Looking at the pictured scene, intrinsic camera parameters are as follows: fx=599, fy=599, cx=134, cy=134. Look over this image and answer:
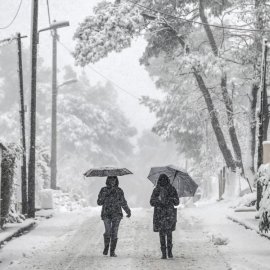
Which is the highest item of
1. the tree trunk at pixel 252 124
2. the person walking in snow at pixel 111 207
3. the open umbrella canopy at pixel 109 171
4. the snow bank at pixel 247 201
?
the tree trunk at pixel 252 124

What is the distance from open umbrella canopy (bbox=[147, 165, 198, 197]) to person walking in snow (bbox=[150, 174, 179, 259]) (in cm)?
137

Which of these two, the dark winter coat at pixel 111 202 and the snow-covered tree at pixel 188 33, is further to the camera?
the snow-covered tree at pixel 188 33

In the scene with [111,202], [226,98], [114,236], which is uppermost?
[226,98]

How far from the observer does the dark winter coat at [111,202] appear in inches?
488

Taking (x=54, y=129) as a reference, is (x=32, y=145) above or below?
below

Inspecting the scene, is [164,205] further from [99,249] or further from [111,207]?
[99,249]

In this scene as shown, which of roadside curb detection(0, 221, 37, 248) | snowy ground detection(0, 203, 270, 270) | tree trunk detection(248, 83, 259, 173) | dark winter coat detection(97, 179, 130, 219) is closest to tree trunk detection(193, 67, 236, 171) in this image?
tree trunk detection(248, 83, 259, 173)

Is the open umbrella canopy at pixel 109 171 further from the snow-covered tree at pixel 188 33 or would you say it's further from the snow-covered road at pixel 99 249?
the snow-covered tree at pixel 188 33

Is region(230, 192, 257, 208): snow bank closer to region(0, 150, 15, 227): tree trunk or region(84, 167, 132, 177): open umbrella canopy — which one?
region(0, 150, 15, 227): tree trunk

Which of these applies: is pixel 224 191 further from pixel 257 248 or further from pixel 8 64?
pixel 8 64

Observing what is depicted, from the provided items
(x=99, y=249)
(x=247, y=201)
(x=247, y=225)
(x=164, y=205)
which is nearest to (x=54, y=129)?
(x=247, y=201)

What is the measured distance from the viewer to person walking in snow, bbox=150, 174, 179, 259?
11.8 metres

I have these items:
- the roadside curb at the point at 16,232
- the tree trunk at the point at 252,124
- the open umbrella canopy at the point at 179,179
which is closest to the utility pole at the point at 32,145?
the roadside curb at the point at 16,232

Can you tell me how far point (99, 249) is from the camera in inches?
534
